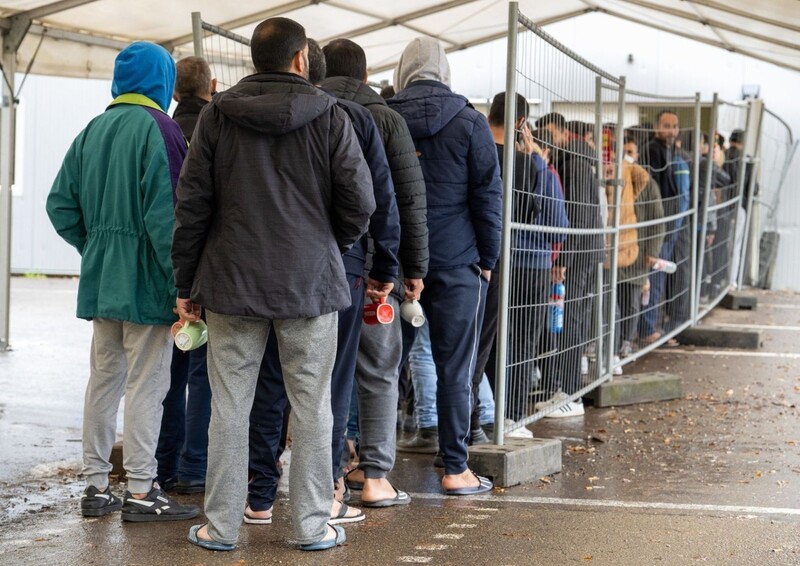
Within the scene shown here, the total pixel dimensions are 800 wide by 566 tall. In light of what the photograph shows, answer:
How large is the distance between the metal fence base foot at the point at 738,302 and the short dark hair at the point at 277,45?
36.2ft

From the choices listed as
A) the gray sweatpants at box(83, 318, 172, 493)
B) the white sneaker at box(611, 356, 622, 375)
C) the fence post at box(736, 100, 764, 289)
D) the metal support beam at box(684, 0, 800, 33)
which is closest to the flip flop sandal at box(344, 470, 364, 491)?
the gray sweatpants at box(83, 318, 172, 493)

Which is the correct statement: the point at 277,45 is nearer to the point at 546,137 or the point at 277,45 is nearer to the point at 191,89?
the point at 191,89

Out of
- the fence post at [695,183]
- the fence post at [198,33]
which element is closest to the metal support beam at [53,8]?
the fence post at [198,33]

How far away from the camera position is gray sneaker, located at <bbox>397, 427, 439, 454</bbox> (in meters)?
6.09

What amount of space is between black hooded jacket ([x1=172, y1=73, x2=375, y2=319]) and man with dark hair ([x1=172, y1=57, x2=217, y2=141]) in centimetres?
116

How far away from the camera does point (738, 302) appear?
45.8 ft

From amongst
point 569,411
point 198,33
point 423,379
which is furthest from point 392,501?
point 569,411

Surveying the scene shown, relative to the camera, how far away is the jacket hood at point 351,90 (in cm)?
452

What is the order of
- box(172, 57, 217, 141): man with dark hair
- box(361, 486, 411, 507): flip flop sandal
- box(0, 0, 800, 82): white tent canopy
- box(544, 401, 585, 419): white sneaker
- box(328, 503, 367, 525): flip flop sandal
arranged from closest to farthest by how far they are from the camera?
1. box(328, 503, 367, 525): flip flop sandal
2. box(361, 486, 411, 507): flip flop sandal
3. box(172, 57, 217, 141): man with dark hair
4. box(544, 401, 585, 419): white sneaker
5. box(0, 0, 800, 82): white tent canopy

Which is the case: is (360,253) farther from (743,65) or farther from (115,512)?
(743,65)

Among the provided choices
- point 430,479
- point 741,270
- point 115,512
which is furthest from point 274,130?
point 741,270

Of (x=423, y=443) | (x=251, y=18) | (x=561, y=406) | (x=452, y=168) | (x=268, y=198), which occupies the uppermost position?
(x=251, y=18)

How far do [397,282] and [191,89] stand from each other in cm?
135

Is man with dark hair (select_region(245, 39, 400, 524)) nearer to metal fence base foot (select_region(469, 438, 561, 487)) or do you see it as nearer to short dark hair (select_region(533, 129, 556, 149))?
metal fence base foot (select_region(469, 438, 561, 487))
